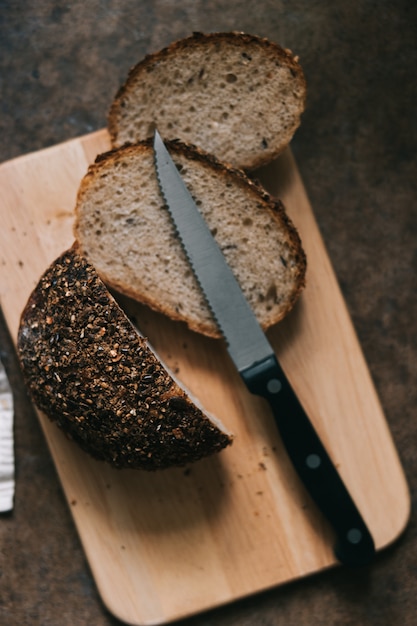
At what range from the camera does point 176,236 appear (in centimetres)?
171

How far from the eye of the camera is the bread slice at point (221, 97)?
1729 mm

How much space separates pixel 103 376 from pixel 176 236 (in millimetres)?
392

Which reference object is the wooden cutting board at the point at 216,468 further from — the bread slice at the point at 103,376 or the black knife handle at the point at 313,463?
the bread slice at the point at 103,376

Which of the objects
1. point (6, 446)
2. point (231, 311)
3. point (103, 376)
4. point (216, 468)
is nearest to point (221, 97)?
point (231, 311)

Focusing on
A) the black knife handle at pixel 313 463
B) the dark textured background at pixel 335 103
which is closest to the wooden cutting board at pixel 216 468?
the black knife handle at pixel 313 463

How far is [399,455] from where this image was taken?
191 cm

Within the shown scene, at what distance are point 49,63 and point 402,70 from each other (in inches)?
37.4

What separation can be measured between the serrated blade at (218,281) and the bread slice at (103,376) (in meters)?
0.21

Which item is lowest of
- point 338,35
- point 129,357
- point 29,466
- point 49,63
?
point 29,466

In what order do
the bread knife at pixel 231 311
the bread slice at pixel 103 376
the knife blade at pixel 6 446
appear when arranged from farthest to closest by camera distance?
1. the knife blade at pixel 6 446
2. the bread knife at pixel 231 311
3. the bread slice at pixel 103 376

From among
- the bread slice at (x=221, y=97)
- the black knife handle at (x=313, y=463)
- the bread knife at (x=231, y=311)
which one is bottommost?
the black knife handle at (x=313, y=463)

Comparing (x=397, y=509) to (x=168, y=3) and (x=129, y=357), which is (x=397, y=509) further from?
(x=168, y=3)

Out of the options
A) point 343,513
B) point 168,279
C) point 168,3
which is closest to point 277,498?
point 343,513

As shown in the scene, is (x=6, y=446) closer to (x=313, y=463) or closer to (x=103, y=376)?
(x=103, y=376)
